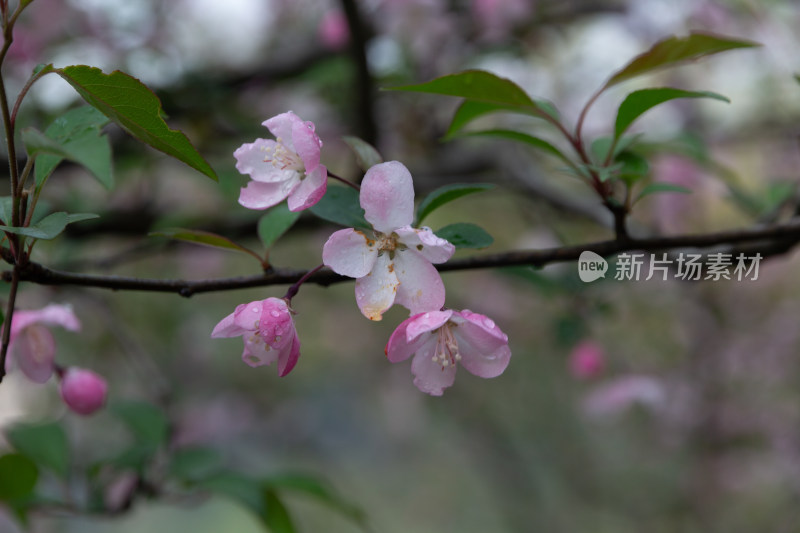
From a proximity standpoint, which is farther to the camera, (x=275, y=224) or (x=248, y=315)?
(x=275, y=224)

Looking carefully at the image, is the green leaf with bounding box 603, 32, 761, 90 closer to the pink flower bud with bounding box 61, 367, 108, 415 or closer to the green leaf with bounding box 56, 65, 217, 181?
the green leaf with bounding box 56, 65, 217, 181

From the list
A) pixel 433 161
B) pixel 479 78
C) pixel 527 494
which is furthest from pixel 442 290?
pixel 527 494

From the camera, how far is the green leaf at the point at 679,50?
0.55m

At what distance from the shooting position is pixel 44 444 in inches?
38.7

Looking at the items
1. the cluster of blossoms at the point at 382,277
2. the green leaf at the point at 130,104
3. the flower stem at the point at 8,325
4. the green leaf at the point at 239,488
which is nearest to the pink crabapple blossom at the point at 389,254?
the cluster of blossoms at the point at 382,277

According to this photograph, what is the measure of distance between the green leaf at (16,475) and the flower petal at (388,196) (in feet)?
2.15

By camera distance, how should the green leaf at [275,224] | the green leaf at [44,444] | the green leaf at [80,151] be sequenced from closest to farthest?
the green leaf at [80,151] → the green leaf at [275,224] → the green leaf at [44,444]

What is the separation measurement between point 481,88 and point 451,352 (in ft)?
0.78

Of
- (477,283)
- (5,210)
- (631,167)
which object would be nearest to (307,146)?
(5,210)

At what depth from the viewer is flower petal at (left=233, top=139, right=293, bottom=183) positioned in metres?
0.61

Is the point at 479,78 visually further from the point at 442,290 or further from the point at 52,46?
the point at 52,46

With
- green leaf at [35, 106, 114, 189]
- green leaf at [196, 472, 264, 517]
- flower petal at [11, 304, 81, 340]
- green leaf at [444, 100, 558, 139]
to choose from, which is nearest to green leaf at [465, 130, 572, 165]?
green leaf at [444, 100, 558, 139]

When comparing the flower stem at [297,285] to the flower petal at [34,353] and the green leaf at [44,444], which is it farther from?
the green leaf at [44,444]

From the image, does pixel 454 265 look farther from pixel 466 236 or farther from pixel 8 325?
pixel 8 325
